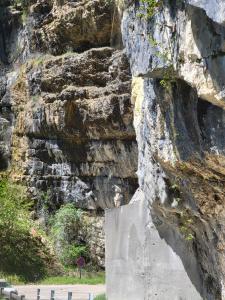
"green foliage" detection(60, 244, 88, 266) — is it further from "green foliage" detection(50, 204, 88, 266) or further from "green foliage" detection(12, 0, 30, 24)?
"green foliage" detection(12, 0, 30, 24)

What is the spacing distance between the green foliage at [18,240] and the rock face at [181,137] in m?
16.3

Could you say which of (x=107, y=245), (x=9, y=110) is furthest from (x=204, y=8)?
(x=9, y=110)

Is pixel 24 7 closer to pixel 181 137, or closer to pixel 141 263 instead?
pixel 141 263

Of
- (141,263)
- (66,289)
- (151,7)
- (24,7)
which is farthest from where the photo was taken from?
(24,7)

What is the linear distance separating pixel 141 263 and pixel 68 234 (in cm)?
1701

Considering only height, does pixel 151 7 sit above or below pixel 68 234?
above

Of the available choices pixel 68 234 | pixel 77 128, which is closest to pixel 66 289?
pixel 68 234

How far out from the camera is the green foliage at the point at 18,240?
1162 inches

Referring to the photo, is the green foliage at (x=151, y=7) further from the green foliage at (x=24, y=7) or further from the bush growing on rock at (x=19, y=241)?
the green foliage at (x=24, y=7)

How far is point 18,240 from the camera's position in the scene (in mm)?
30734

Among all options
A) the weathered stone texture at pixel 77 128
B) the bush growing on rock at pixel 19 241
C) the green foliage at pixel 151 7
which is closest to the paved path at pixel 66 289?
the bush growing on rock at pixel 19 241

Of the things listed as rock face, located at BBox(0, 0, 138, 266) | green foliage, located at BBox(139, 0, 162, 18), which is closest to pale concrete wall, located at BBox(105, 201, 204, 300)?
green foliage, located at BBox(139, 0, 162, 18)

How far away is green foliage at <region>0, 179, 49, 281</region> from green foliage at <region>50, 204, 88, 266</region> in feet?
3.11

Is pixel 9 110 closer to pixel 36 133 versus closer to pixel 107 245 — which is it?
pixel 36 133
